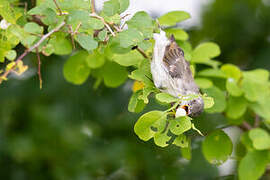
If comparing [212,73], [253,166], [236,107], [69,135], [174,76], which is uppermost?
[174,76]

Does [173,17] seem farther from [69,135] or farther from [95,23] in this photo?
[69,135]

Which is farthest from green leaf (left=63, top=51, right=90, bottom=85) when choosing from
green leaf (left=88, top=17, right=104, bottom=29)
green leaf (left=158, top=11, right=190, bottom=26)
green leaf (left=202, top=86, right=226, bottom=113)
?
green leaf (left=88, top=17, right=104, bottom=29)

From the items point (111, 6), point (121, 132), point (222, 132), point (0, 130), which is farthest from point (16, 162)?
point (111, 6)

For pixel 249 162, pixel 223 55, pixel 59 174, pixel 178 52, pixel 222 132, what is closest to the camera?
pixel 178 52

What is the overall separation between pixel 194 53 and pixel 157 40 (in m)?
0.42

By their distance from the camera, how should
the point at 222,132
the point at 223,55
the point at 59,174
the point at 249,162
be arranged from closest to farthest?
the point at 222,132 < the point at 249,162 < the point at 59,174 < the point at 223,55

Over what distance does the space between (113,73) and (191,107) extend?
0.59m

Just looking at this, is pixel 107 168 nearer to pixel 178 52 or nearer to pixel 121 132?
pixel 121 132

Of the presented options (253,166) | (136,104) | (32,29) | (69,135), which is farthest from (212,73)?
(69,135)

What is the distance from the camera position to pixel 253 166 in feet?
4.52

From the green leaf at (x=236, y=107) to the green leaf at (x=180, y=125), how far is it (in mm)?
625

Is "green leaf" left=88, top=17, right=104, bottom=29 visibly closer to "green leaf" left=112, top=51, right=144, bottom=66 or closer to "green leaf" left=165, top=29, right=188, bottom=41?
"green leaf" left=112, top=51, right=144, bottom=66

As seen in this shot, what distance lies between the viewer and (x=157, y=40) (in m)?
1.00

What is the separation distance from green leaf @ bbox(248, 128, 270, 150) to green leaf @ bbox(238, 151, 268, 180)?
3cm
